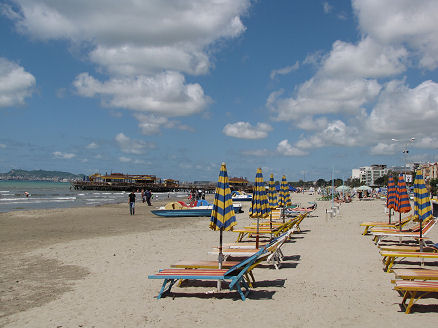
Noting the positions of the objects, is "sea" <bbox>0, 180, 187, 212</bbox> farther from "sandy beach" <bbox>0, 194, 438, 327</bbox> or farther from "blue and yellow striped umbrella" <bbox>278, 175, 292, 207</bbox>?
"sandy beach" <bbox>0, 194, 438, 327</bbox>

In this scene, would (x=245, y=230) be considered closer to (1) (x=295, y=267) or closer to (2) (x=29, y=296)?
(1) (x=295, y=267)

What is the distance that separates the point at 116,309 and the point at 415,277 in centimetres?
465

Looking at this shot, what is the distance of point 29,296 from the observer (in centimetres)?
685

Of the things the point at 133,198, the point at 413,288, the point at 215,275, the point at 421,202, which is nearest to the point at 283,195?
the point at 421,202

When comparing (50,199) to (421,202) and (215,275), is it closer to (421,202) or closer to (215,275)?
(421,202)

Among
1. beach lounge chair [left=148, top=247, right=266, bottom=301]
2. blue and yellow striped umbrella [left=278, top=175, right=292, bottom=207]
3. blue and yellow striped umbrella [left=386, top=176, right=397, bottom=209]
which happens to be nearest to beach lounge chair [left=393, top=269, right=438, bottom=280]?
beach lounge chair [left=148, top=247, right=266, bottom=301]

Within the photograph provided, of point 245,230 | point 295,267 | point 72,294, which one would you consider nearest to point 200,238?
point 245,230

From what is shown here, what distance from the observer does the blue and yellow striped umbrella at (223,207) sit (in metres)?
7.09

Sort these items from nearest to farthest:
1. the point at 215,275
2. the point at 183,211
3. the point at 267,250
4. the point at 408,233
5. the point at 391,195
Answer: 1. the point at 215,275
2. the point at 267,250
3. the point at 408,233
4. the point at 391,195
5. the point at 183,211

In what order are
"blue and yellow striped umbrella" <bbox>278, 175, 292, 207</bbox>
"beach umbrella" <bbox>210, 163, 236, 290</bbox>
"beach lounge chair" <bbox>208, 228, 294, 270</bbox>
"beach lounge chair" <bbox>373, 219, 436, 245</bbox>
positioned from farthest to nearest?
"blue and yellow striped umbrella" <bbox>278, 175, 292, 207</bbox> → "beach lounge chair" <bbox>373, 219, 436, 245</bbox> → "beach lounge chair" <bbox>208, 228, 294, 270</bbox> → "beach umbrella" <bbox>210, 163, 236, 290</bbox>

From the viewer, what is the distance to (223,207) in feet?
23.3

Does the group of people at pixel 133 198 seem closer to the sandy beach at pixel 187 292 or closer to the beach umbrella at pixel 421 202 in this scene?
the sandy beach at pixel 187 292

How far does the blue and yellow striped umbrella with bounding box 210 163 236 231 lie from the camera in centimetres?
709

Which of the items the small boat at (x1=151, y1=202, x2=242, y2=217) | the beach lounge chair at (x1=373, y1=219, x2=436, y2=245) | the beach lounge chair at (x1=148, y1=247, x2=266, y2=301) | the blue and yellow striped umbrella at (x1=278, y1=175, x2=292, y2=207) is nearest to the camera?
the beach lounge chair at (x1=148, y1=247, x2=266, y2=301)
